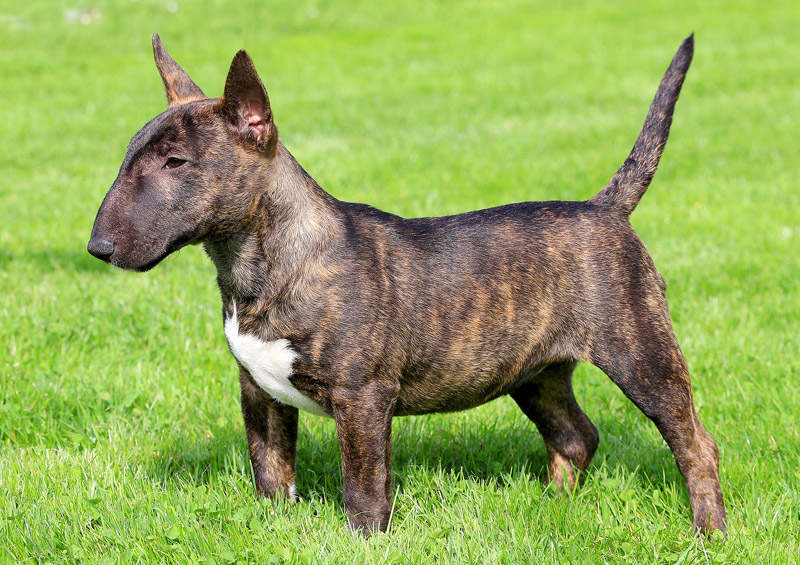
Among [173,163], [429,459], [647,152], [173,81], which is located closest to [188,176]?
[173,163]

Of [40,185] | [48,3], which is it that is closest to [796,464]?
[40,185]

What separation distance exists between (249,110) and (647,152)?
6.64 feet

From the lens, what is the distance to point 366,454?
383 cm

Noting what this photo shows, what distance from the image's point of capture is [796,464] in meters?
4.64

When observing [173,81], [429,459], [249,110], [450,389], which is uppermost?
[173,81]

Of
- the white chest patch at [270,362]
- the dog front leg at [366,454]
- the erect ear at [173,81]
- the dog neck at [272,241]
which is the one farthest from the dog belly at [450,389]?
the erect ear at [173,81]

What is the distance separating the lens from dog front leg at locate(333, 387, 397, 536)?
12.5ft

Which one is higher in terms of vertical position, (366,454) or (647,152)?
(647,152)

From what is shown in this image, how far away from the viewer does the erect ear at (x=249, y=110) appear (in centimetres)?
354

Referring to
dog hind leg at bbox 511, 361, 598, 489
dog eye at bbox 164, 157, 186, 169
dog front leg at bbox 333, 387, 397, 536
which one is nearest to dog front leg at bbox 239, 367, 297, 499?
dog front leg at bbox 333, 387, 397, 536

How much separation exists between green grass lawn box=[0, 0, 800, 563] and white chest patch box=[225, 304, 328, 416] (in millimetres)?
557

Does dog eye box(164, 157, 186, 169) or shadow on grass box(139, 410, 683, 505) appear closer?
dog eye box(164, 157, 186, 169)

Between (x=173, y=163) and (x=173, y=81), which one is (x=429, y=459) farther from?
(x=173, y=81)

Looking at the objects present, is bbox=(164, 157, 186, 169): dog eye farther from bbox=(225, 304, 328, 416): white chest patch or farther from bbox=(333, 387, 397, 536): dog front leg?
bbox=(333, 387, 397, 536): dog front leg
